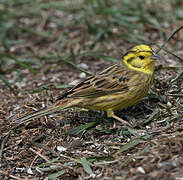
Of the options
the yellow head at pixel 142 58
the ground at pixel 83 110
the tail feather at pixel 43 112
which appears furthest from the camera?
the yellow head at pixel 142 58

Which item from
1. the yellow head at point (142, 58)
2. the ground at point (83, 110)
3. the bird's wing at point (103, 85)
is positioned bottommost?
the ground at point (83, 110)

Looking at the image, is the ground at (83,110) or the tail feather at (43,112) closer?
the ground at (83,110)

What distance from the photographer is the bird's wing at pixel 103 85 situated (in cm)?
405

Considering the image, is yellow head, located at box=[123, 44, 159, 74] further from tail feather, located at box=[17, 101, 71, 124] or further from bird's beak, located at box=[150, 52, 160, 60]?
tail feather, located at box=[17, 101, 71, 124]

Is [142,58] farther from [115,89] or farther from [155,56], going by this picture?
[115,89]

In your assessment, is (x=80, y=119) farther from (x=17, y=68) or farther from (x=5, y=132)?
(x=17, y=68)

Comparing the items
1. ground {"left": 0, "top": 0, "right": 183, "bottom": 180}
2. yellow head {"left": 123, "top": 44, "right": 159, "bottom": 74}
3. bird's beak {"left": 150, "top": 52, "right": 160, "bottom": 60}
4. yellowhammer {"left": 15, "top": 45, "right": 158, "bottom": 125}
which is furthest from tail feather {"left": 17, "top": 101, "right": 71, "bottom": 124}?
bird's beak {"left": 150, "top": 52, "right": 160, "bottom": 60}

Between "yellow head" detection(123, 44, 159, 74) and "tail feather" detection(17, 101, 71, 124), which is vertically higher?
"yellow head" detection(123, 44, 159, 74)

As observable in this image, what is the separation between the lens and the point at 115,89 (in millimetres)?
4047

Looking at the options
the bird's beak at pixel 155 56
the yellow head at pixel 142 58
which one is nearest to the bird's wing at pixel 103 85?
the yellow head at pixel 142 58

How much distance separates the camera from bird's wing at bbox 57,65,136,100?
13.3ft

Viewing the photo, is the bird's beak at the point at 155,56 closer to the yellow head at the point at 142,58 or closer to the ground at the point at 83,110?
the yellow head at the point at 142,58

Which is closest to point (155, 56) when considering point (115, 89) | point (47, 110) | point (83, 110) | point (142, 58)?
point (142, 58)

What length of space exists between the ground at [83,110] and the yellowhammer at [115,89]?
22cm
